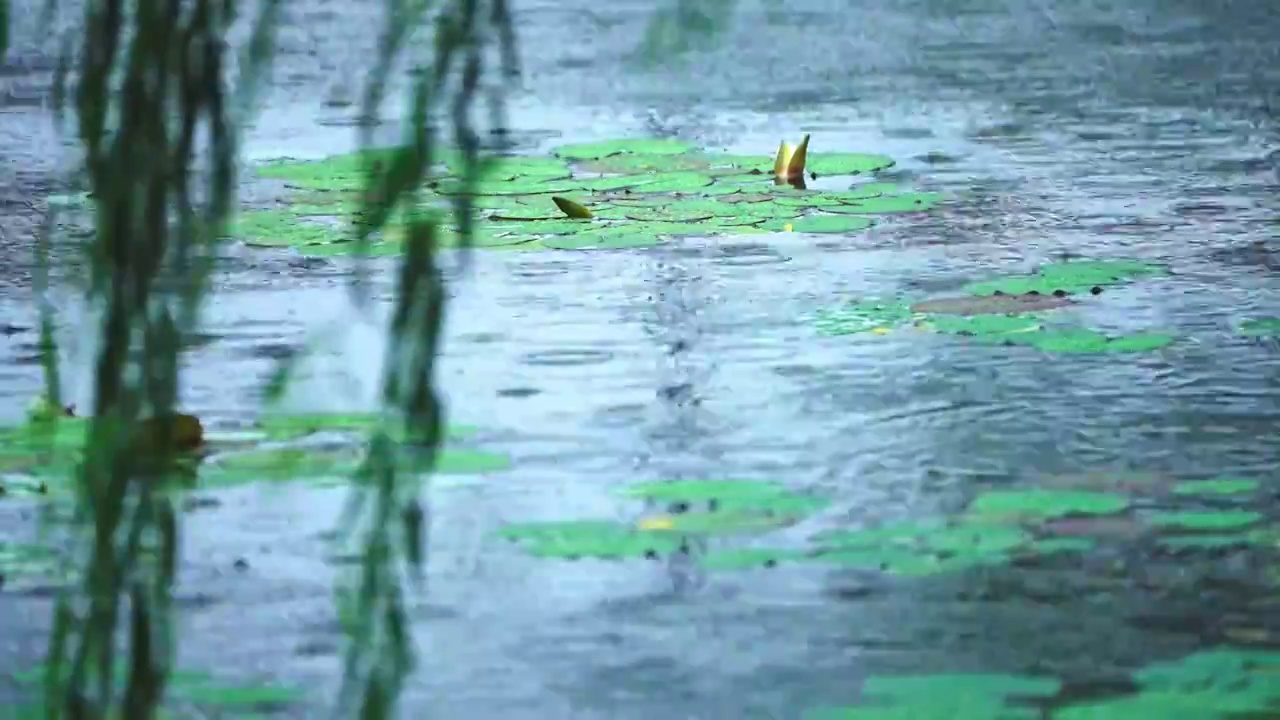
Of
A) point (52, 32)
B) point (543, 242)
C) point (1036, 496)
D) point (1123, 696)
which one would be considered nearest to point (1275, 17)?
point (543, 242)

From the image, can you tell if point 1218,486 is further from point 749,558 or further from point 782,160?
point 782,160

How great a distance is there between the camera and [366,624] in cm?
212

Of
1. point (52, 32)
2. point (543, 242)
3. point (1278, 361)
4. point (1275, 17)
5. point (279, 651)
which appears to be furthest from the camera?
point (1275, 17)

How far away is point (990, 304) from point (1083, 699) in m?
3.07

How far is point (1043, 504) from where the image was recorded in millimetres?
4660

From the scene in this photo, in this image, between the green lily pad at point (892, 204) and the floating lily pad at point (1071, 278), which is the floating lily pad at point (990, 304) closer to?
the floating lily pad at point (1071, 278)

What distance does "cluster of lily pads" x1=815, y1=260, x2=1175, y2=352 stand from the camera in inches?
244

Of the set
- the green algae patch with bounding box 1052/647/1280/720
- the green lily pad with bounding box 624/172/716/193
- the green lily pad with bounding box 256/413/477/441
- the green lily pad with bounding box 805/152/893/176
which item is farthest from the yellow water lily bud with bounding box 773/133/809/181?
the green algae patch with bounding box 1052/647/1280/720

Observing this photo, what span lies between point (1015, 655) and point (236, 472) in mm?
1690

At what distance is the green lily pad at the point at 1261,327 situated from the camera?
6.30 meters

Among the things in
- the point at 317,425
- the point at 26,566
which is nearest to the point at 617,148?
the point at 317,425

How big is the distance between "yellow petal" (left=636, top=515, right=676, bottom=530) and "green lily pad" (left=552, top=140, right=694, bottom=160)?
5081 millimetres

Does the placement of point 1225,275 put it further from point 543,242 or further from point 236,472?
point 236,472

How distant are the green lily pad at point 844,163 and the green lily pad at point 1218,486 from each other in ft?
14.4
